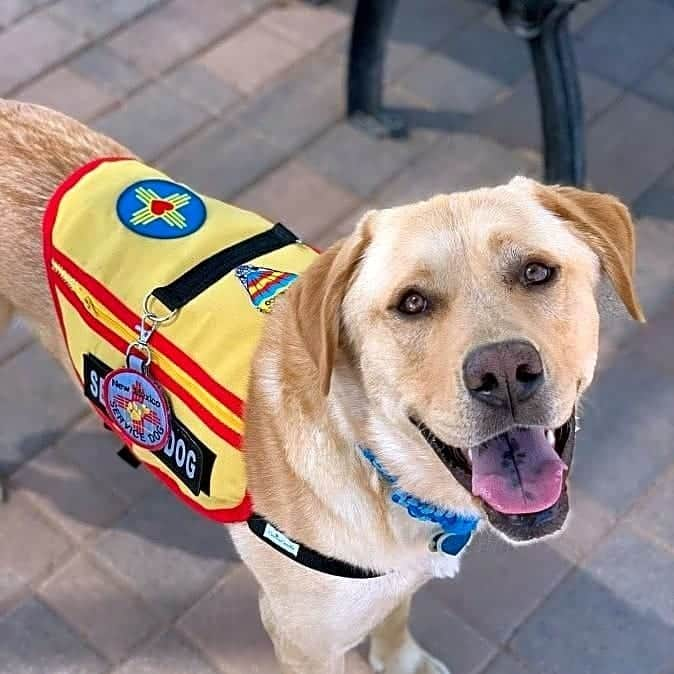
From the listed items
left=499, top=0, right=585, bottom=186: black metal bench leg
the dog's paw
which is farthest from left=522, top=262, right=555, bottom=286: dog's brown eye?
left=499, top=0, right=585, bottom=186: black metal bench leg

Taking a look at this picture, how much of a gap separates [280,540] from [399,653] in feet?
2.72

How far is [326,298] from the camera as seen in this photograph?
2035mm

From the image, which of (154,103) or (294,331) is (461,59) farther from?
(294,331)

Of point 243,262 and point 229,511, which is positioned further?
point 243,262

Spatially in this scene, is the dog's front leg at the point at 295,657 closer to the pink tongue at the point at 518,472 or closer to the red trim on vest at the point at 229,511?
the red trim on vest at the point at 229,511

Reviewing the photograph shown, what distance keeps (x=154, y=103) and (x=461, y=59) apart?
1603 millimetres

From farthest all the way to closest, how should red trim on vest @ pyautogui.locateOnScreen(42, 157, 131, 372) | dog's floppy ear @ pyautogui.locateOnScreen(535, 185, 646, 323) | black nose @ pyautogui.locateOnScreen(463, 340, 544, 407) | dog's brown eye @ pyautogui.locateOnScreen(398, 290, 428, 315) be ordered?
1. red trim on vest @ pyautogui.locateOnScreen(42, 157, 131, 372)
2. dog's floppy ear @ pyautogui.locateOnScreen(535, 185, 646, 323)
3. dog's brown eye @ pyautogui.locateOnScreen(398, 290, 428, 315)
4. black nose @ pyautogui.locateOnScreen(463, 340, 544, 407)

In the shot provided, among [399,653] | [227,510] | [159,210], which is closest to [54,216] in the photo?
[159,210]

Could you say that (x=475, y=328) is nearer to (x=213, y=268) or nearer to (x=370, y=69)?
(x=213, y=268)

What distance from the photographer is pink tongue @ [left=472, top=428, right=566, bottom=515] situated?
2.02m

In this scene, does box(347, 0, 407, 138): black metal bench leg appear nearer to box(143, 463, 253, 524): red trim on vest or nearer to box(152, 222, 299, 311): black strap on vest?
box(152, 222, 299, 311): black strap on vest

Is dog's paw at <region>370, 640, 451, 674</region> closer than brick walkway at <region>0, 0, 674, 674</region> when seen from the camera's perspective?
Yes

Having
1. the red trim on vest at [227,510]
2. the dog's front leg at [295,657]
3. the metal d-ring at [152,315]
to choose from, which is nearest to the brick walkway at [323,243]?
the dog's front leg at [295,657]

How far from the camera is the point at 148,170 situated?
2.84 m
